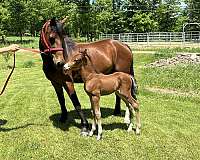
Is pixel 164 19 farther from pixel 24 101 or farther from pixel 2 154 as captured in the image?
pixel 2 154

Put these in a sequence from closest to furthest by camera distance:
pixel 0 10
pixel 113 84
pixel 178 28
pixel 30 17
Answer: pixel 113 84 → pixel 0 10 → pixel 30 17 → pixel 178 28

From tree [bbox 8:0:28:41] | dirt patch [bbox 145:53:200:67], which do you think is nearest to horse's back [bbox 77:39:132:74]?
dirt patch [bbox 145:53:200:67]

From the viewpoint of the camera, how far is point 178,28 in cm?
7294

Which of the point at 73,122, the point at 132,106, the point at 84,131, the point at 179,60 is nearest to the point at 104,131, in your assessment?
the point at 84,131

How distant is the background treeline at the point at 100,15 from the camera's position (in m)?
59.2

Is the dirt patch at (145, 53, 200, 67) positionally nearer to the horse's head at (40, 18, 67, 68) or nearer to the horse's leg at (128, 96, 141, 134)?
the horse's leg at (128, 96, 141, 134)

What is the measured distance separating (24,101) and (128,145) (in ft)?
19.4

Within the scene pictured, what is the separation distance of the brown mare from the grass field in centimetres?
63

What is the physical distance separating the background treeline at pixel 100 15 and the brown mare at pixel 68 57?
4473 cm

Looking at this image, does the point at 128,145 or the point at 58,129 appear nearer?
the point at 128,145

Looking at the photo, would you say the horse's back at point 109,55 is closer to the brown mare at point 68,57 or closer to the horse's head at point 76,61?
the brown mare at point 68,57

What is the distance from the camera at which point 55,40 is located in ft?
25.3

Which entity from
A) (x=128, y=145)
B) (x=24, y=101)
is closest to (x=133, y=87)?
(x=128, y=145)

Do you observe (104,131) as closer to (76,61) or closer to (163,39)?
(76,61)
